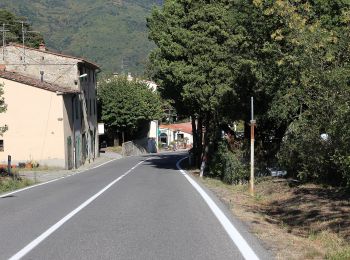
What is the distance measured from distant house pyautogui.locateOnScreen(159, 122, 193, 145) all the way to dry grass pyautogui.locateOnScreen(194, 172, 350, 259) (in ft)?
250

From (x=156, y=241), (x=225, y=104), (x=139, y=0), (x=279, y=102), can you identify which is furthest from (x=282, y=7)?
(x=139, y=0)

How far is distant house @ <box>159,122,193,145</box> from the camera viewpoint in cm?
9231

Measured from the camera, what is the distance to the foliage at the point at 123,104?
61.7 meters

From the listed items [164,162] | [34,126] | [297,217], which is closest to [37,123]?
[34,126]

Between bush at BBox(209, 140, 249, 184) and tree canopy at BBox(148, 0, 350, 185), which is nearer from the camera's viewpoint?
tree canopy at BBox(148, 0, 350, 185)

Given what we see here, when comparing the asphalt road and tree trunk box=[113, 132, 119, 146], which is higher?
tree trunk box=[113, 132, 119, 146]

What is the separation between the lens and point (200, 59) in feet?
86.2

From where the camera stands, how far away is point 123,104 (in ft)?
201

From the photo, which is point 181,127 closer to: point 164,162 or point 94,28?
point 164,162

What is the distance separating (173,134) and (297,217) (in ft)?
277

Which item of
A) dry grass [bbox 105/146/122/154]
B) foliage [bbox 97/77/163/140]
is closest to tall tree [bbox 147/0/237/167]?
foliage [bbox 97/77/163/140]

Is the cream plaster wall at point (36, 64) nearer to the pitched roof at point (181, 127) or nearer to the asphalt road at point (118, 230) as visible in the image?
the asphalt road at point (118, 230)

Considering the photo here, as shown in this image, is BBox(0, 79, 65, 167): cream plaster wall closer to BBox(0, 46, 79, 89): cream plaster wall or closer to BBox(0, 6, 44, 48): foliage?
BBox(0, 46, 79, 89): cream plaster wall

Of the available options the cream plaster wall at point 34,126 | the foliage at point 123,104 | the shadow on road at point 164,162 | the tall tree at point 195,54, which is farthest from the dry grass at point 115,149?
the tall tree at point 195,54
